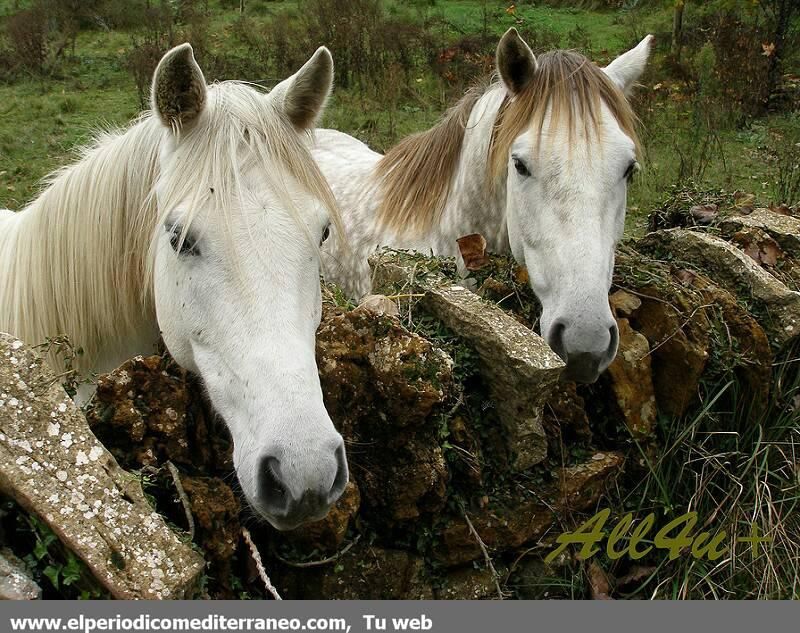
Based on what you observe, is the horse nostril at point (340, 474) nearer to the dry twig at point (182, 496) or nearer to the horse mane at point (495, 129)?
the dry twig at point (182, 496)

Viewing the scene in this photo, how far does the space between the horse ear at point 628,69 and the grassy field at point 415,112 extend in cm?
296

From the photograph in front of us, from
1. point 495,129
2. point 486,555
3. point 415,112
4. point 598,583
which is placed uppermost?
point 495,129

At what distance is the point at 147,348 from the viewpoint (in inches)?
95.0

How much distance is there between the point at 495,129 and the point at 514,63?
0.29m

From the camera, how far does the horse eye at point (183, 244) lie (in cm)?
183

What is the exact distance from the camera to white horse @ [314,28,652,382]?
A: 7.81ft

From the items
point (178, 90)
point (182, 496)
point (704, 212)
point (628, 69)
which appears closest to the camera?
point (182, 496)

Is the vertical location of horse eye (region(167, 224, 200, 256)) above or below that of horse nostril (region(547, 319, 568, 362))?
above

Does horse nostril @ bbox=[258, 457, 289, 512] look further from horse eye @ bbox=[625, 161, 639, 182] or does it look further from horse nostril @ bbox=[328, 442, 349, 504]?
horse eye @ bbox=[625, 161, 639, 182]

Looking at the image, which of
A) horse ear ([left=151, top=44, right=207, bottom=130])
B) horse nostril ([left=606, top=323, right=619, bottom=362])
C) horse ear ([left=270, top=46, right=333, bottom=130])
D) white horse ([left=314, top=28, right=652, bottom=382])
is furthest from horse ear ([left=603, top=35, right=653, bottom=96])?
→ horse ear ([left=151, top=44, right=207, bottom=130])

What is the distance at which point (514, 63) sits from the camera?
2.98 meters

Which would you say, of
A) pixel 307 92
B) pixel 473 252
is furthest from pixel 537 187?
pixel 307 92

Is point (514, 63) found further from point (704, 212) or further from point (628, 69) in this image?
point (704, 212)

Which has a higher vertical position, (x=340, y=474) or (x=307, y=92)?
(x=307, y=92)
